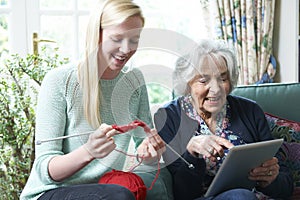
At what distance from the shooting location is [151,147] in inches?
72.1

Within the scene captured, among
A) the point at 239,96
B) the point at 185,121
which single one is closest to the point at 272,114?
the point at 239,96

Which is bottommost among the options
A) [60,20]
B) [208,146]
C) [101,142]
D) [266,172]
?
[266,172]

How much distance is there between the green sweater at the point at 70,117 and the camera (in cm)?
181

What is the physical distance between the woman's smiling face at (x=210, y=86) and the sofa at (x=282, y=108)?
31cm

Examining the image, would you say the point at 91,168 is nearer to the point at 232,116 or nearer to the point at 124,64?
the point at 124,64

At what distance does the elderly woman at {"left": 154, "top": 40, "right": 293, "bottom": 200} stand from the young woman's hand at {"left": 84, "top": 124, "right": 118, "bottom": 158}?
30 centimetres

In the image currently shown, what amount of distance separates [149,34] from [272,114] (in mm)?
920

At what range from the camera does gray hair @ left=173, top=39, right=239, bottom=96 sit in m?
1.91

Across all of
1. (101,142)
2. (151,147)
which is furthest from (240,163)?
(101,142)

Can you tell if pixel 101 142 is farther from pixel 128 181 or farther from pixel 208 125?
pixel 208 125

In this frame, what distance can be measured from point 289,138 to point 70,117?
957 millimetres

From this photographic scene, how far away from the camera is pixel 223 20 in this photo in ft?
9.99

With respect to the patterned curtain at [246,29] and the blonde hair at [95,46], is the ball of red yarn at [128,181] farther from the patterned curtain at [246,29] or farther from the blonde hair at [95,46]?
the patterned curtain at [246,29]

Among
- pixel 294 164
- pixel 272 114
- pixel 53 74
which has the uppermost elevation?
pixel 53 74
